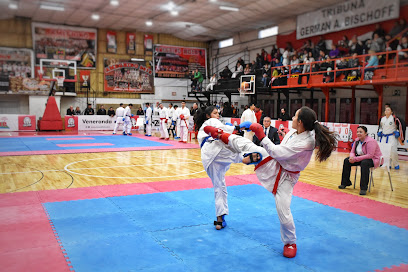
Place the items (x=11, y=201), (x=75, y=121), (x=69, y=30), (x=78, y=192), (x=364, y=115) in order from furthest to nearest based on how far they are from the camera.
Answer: (x=69, y=30) → (x=75, y=121) → (x=364, y=115) → (x=78, y=192) → (x=11, y=201)

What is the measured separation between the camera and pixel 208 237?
400 cm

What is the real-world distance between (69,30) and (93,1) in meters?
6.11

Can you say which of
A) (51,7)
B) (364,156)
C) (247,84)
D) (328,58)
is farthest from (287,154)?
(51,7)

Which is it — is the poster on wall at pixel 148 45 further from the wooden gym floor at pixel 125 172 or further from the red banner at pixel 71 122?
the wooden gym floor at pixel 125 172

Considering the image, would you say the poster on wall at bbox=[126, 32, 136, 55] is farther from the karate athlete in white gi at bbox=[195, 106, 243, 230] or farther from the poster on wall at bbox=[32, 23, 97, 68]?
the karate athlete in white gi at bbox=[195, 106, 243, 230]

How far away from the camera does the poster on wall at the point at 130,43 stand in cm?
2557

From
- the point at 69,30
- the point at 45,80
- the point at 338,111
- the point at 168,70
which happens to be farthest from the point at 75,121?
the point at 338,111

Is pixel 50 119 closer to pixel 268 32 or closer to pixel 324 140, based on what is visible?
pixel 268 32

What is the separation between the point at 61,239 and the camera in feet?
12.7

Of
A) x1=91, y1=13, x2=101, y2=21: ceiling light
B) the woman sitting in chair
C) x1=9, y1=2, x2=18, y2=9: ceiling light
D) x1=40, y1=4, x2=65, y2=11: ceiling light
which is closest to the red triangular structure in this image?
x1=40, y1=4, x2=65, y2=11: ceiling light

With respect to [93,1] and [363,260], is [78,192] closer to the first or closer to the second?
A: [363,260]

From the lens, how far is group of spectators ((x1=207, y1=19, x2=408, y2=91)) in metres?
14.0

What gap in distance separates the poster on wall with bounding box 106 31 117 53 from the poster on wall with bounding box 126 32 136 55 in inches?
39.1

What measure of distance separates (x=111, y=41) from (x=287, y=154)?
79.2 ft
